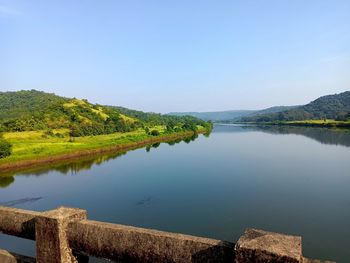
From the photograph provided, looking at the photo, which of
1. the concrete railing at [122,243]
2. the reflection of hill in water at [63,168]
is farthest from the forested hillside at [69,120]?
the concrete railing at [122,243]

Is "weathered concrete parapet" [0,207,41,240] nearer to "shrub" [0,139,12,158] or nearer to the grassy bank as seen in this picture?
the grassy bank

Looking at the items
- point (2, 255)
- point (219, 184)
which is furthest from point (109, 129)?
point (2, 255)

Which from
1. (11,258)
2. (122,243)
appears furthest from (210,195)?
(122,243)

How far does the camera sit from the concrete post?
4323 millimetres

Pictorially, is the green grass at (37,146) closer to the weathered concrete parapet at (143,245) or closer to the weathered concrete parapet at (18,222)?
the weathered concrete parapet at (18,222)

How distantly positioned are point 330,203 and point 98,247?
2639cm

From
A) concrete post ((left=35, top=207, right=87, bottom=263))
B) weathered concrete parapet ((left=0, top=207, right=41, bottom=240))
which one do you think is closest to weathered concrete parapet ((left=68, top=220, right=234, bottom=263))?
concrete post ((left=35, top=207, right=87, bottom=263))

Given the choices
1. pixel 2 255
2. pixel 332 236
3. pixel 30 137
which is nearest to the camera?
pixel 2 255

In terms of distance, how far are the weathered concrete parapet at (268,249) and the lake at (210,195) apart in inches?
627

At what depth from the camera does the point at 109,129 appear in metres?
100

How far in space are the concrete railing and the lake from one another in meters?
15.9

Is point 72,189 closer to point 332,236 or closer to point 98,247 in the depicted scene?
point 332,236

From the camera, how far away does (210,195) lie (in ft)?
96.5

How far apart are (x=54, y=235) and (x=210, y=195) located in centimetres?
2603
